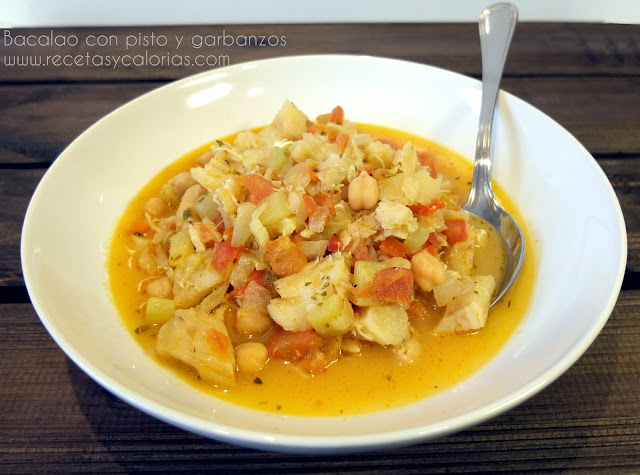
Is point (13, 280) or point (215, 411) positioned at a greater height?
point (215, 411)

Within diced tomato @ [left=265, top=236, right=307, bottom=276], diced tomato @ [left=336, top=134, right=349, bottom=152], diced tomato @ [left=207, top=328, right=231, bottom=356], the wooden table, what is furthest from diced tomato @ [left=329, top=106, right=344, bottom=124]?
diced tomato @ [left=207, top=328, right=231, bottom=356]

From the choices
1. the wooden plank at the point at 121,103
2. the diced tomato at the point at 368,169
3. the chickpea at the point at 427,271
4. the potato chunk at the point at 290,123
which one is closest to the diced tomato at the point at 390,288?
the chickpea at the point at 427,271

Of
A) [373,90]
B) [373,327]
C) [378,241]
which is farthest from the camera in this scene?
[373,90]

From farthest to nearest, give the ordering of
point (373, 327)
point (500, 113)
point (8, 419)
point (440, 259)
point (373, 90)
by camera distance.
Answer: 1. point (373, 90)
2. point (500, 113)
3. point (440, 259)
4. point (373, 327)
5. point (8, 419)

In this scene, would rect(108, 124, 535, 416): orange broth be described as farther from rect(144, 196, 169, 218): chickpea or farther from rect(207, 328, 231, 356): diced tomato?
rect(144, 196, 169, 218): chickpea

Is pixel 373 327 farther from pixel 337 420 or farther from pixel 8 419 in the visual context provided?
pixel 8 419

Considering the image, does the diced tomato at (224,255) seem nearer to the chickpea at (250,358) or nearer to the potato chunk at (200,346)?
the potato chunk at (200,346)

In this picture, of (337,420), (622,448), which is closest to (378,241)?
(337,420)
